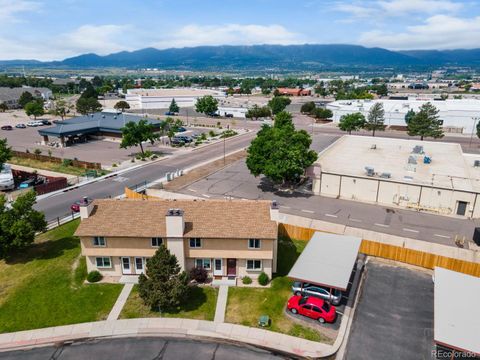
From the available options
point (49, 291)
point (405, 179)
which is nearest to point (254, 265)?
point (49, 291)

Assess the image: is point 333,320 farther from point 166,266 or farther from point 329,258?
point 166,266

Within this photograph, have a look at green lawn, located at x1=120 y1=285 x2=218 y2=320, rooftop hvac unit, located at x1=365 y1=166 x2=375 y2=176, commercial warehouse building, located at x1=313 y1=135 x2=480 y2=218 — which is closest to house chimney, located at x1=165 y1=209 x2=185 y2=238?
green lawn, located at x1=120 y1=285 x2=218 y2=320

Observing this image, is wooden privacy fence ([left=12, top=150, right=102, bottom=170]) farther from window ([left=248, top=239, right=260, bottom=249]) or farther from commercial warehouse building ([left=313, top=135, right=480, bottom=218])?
window ([left=248, top=239, right=260, bottom=249])

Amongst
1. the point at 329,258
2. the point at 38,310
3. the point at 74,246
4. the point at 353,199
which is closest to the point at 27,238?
the point at 74,246

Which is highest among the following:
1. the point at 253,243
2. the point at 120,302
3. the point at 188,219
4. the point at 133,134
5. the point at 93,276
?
the point at 133,134

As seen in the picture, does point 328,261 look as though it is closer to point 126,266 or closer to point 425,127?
point 126,266

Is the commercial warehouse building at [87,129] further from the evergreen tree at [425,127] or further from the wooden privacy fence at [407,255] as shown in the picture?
the evergreen tree at [425,127]
